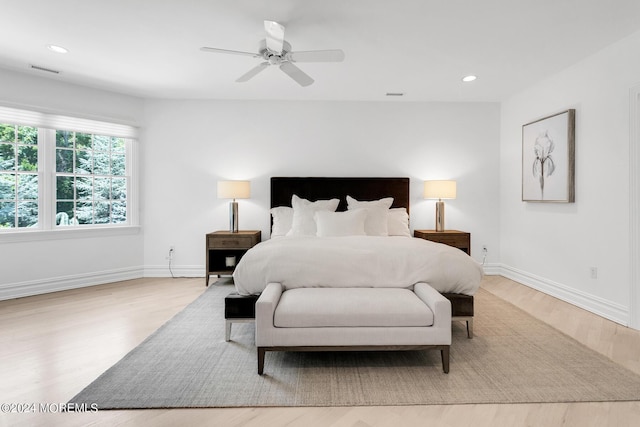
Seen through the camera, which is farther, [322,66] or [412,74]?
[412,74]

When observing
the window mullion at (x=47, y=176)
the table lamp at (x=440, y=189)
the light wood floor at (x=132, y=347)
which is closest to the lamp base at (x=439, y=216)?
the table lamp at (x=440, y=189)

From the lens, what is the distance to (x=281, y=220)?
4363 mm

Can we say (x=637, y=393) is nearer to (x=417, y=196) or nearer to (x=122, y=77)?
(x=417, y=196)

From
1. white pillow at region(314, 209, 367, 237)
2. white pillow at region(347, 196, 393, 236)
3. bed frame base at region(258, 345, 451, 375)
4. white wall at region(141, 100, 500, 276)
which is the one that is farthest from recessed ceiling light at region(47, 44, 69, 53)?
white pillow at region(347, 196, 393, 236)

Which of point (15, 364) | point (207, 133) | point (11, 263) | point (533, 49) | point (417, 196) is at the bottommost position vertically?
point (15, 364)

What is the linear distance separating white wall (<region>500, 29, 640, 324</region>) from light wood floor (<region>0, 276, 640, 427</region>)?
11.6 inches

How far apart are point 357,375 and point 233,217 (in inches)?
119

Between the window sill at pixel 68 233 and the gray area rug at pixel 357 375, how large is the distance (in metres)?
2.45

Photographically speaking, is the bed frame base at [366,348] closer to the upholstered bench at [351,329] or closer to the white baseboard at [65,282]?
the upholstered bench at [351,329]

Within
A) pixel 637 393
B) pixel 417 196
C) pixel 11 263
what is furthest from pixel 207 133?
pixel 637 393

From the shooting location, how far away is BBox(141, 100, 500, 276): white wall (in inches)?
186

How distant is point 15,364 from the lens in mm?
2158

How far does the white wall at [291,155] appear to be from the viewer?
4719 mm

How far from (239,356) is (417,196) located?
11.6 ft
